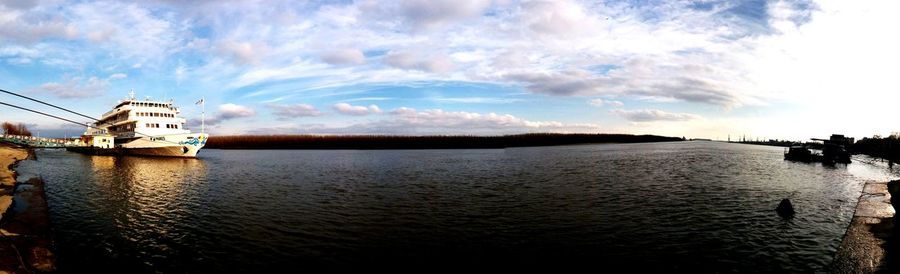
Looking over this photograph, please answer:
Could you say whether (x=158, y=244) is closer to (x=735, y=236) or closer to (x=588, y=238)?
(x=588, y=238)

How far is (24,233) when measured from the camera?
16203 mm

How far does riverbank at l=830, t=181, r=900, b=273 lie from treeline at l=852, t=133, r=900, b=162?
58901 millimetres

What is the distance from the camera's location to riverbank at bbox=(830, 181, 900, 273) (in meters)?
14.2

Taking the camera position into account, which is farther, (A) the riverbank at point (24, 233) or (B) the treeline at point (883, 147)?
(B) the treeline at point (883, 147)

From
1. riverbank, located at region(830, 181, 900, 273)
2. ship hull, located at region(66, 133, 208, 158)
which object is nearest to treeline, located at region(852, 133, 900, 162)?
riverbank, located at region(830, 181, 900, 273)

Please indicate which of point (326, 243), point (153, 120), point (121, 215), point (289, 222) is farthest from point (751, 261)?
point (153, 120)

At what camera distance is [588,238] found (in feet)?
55.4

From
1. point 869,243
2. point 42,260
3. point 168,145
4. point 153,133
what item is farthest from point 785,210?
point 153,133

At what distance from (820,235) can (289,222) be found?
22560 mm

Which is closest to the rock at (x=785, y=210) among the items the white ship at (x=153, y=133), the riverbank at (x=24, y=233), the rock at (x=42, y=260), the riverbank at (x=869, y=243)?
the riverbank at (x=869, y=243)

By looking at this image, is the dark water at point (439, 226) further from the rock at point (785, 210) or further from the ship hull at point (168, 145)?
the ship hull at point (168, 145)

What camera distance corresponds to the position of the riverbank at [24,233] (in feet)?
41.5

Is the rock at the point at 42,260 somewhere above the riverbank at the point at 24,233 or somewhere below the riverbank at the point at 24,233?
below

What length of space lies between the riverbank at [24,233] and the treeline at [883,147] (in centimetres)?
9189
